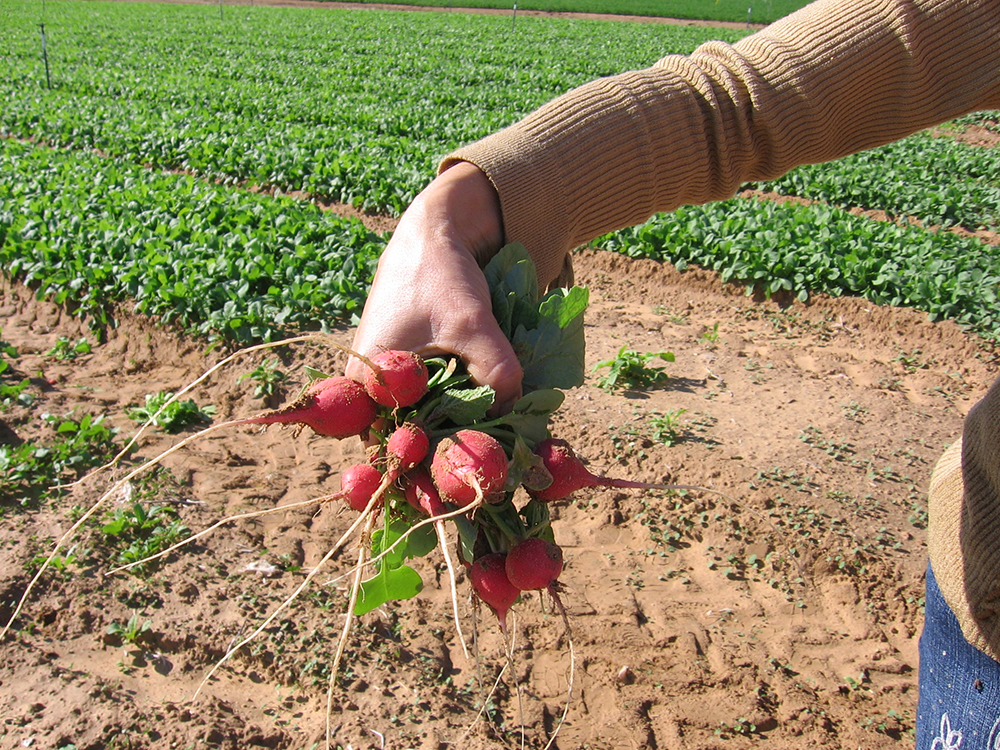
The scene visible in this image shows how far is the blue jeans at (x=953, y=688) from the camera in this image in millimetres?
1554

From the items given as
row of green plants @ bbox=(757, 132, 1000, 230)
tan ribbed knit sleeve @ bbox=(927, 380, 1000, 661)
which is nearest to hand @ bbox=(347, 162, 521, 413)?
tan ribbed knit sleeve @ bbox=(927, 380, 1000, 661)

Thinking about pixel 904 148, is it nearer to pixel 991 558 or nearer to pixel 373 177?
pixel 373 177

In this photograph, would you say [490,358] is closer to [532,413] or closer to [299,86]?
[532,413]

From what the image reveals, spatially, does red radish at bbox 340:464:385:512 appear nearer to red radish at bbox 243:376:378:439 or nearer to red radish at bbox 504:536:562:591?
red radish at bbox 243:376:378:439

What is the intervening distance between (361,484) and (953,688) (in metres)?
1.33

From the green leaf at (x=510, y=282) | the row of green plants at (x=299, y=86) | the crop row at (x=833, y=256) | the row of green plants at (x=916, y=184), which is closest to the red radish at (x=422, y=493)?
the green leaf at (x=510, y=282)

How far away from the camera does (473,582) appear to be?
5.68 ft

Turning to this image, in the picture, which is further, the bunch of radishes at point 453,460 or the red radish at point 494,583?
the red radish at point 494,583

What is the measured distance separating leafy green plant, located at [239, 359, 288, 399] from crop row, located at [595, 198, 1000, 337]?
10.6 feet

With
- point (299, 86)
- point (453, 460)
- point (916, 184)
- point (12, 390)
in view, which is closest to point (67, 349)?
point (12, 390)

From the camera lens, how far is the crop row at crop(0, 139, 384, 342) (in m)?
4.92

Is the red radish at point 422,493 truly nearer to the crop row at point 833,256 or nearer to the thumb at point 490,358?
the thumb at point 490,358

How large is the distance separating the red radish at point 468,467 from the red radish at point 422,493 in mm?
72

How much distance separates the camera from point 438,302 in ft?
5.05
